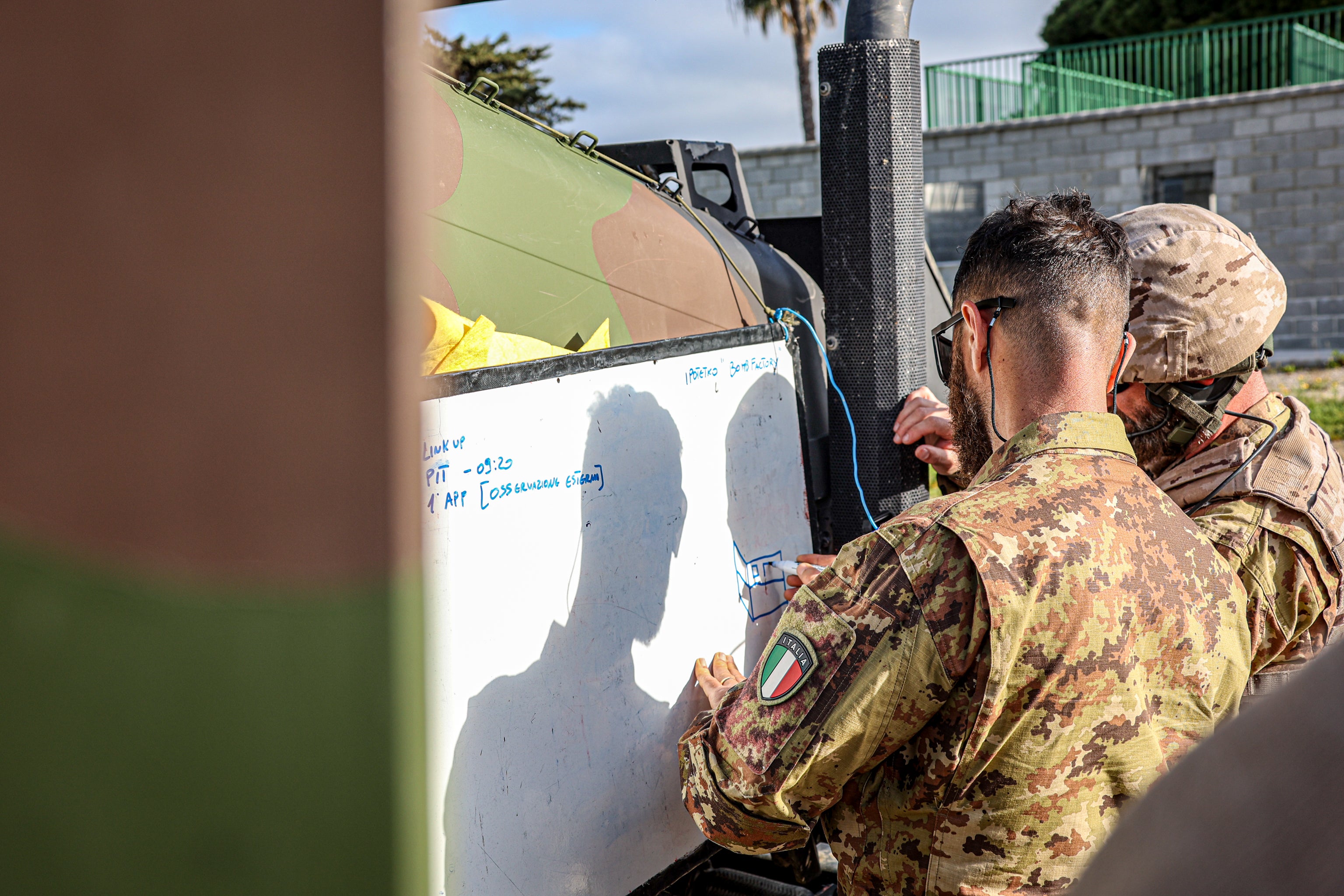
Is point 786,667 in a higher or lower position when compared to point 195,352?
lower

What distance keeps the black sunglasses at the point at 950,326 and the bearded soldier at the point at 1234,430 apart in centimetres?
39

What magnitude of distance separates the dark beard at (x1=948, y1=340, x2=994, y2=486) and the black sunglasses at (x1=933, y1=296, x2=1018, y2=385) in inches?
2.5

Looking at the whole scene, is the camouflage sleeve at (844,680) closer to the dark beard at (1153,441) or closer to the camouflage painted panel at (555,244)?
the camouflage painted panel at (555,244)

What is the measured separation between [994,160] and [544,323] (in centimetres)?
1524

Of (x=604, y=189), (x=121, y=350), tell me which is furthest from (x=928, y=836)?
(x=604, y=189)

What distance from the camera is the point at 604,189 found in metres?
2.73

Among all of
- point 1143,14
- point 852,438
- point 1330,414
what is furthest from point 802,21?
point 852,438

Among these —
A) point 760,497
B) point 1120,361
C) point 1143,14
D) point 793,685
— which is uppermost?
point 1143,14

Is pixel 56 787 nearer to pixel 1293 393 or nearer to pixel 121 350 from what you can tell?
pixel 121 350

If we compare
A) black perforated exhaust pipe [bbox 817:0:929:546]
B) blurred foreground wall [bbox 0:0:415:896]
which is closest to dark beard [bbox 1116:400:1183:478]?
black perforated exhaust pipe [bbox 817:0:929:546]

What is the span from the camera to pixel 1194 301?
85.7 inches

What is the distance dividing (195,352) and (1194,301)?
7.36 ft

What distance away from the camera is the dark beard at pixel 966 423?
70.7 inches

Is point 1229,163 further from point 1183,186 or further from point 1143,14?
point 1143,14
